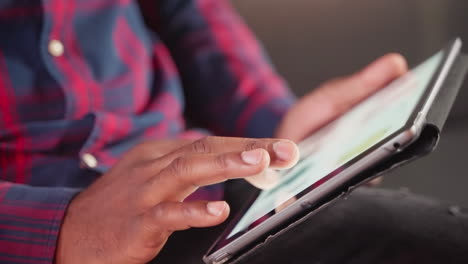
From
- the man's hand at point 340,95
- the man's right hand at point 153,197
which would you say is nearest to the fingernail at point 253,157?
the man's right hand at point 153,197

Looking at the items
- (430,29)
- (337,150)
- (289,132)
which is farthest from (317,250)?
(430,29)

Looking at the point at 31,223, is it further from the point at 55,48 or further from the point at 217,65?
the point at 217,65

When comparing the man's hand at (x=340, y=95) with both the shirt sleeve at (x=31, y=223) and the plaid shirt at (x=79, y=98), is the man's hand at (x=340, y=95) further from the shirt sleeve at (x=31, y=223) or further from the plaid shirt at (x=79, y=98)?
the shirt sleeve at (x=31, y=223)

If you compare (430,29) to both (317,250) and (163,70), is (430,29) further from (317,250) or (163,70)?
(317,250)

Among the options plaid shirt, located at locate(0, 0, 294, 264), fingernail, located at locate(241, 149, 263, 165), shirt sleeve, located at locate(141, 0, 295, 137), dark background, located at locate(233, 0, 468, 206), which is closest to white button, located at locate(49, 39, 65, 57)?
plaid shirt, located at locate(0, 0, 294, 264)

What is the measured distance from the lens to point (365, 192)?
0.56 m

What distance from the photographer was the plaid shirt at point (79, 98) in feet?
2.05

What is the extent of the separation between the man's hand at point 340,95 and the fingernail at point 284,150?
279 millimetres

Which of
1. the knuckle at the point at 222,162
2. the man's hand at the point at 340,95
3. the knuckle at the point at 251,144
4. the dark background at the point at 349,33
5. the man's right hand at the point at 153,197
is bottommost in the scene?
the dark background at the point at 349,33

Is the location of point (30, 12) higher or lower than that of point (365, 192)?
higher

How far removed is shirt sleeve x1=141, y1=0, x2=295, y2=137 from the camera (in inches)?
32.0

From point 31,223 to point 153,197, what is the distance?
0.40 ft

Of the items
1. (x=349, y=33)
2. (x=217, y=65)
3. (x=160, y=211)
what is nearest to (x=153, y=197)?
(x=160, y=211)

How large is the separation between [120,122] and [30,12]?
0.14 m
